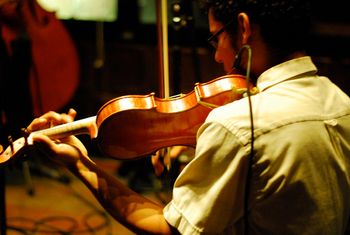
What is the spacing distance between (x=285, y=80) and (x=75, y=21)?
10.3ft

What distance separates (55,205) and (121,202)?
2003mm

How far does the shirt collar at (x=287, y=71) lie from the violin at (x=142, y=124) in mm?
244

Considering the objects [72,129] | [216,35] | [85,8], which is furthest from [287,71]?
[85,8]

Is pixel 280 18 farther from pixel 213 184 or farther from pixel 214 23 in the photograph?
pixel 213 184

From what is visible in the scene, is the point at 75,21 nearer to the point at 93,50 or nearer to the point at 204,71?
the point at 93,50

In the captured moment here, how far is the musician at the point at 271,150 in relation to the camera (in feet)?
3.23

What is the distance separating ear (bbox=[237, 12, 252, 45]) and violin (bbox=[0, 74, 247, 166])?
0.25m

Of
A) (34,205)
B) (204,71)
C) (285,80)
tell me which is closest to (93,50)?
(204,71)

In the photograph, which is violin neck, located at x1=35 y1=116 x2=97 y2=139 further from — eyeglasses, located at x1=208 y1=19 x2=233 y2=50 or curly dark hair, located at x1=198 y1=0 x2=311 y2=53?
curly dark hair, located at x1=198 y1=0 x2=311 y2=53

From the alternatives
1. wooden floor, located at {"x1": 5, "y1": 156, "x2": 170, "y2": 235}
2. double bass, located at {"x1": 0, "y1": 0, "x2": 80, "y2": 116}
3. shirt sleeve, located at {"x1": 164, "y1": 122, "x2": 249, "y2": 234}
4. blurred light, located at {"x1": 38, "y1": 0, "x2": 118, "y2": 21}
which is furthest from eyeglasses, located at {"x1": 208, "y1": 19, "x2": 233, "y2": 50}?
blurred light, located at {"x1": 38, "y1": 0, "x2": 118, "y2": 21}

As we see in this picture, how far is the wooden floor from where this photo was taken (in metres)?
2.81

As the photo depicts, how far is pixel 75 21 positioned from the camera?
392 centimetres

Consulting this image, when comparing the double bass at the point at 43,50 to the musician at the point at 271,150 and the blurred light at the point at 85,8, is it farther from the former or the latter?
the musician at the point at 271,150

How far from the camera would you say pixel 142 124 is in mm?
1422
